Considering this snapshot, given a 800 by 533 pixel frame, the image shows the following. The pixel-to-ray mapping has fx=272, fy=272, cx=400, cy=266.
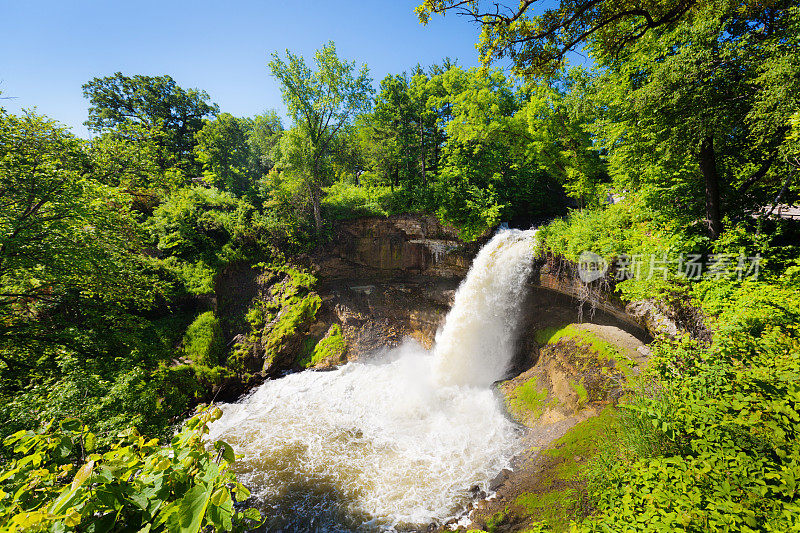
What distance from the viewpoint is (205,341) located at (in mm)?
12305

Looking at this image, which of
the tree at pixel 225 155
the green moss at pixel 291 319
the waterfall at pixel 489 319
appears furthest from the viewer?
the tree at pixel 225 155

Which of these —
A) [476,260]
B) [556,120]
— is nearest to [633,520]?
[476,260]

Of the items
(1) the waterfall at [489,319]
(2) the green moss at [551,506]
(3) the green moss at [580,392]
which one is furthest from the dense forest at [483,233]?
(3) the green moss at [580,392]

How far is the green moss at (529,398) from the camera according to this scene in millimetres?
9156

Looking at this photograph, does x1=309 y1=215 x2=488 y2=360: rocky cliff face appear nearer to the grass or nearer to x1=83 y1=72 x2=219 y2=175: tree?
the grass

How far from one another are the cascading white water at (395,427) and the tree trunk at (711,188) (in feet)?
16.6

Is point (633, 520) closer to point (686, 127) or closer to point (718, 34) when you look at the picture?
point (686, 127)

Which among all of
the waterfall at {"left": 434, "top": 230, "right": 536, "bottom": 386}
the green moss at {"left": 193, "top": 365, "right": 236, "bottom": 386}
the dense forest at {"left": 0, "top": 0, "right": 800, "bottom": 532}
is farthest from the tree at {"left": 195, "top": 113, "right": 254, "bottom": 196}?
the waterfall at {"left": 434, "top": 230, "right": 536, "bottom": 386}

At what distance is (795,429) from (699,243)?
5.94 meters

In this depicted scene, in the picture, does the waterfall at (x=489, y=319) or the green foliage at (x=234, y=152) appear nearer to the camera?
the waterfall at (x=489, y=319)

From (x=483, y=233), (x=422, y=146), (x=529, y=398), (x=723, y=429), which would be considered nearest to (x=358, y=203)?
(x=422, y=146)

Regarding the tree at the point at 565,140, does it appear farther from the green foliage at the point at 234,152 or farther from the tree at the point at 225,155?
the tree at the point at 225,155

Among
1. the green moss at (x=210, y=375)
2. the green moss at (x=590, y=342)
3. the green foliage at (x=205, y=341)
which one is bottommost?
the green moss at (x=210, y=375)

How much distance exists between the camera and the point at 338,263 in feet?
52.9
